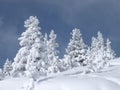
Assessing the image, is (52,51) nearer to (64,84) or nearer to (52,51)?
(52,51)

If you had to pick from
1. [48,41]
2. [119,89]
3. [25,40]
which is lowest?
[119,89]

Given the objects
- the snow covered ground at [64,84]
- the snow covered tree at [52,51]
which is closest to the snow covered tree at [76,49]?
the snow covered tree at [52,51]

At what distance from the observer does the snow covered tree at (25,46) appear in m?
37.0

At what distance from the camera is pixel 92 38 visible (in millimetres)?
74500

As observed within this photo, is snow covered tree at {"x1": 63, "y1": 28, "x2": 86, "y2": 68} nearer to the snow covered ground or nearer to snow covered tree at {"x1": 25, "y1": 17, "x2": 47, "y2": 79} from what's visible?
snow covered tree at {"x1": 25, "y1": 17, "x2": 47, "y2": 79}

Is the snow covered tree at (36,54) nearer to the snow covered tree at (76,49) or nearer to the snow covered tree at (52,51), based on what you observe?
the snow covered tree at (52,51)

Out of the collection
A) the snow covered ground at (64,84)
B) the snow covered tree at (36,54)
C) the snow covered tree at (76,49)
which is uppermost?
the snow covered tree at (76,49)

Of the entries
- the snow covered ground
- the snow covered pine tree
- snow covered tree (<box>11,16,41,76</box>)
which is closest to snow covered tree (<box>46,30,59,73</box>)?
the snow covered pine tree

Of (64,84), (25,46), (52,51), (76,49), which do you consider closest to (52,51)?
(52,51)

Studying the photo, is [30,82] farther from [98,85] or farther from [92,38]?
[92,38]

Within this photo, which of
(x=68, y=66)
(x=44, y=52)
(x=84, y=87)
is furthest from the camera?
(x=68, y=66)

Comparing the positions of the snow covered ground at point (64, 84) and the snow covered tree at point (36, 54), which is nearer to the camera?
the snow covered ground at point (64, 84)

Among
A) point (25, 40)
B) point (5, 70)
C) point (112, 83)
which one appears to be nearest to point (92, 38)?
point (5, 70)

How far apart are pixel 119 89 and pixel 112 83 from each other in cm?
67
